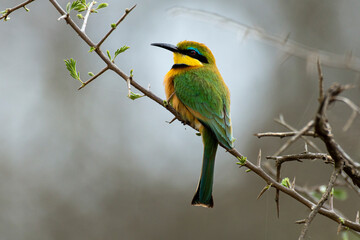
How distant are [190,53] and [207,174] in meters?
1.21

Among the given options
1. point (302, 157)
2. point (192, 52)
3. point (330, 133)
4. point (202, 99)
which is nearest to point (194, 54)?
point (192, 52)

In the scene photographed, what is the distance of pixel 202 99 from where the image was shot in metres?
3.08

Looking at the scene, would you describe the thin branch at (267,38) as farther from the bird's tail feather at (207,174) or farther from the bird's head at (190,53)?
the bird's head at (190,53)

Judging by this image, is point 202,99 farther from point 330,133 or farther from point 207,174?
point 330,133

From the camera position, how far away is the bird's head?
349 centimetres

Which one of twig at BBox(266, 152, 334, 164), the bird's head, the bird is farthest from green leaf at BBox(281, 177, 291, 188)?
the bird's head

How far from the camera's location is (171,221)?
21.3ft

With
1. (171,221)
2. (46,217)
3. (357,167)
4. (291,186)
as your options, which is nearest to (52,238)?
(46,217)

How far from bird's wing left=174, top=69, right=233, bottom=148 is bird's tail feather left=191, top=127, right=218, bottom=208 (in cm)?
6

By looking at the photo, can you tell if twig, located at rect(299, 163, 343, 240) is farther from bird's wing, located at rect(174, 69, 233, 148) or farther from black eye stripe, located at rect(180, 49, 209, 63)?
black eye stripe, located at rect(180, 49, 209, 63)

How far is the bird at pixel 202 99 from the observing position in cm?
261

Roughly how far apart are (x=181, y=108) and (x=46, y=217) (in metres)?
4.02

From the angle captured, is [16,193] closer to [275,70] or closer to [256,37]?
[275,70]

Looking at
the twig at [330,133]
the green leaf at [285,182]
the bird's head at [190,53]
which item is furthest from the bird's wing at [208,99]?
the twig at [330,133]
